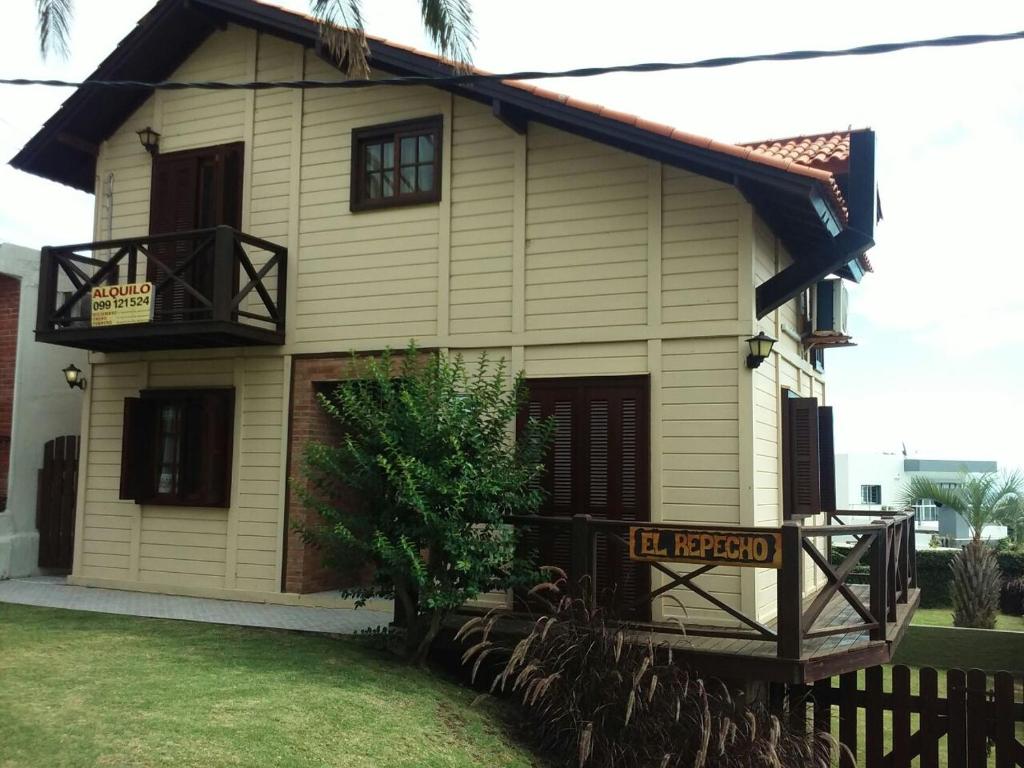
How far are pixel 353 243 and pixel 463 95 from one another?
210 cm

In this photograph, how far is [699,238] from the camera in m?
8.59

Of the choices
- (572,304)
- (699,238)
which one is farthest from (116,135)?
(699,238)

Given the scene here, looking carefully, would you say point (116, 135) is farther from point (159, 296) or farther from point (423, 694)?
point (423, 694)

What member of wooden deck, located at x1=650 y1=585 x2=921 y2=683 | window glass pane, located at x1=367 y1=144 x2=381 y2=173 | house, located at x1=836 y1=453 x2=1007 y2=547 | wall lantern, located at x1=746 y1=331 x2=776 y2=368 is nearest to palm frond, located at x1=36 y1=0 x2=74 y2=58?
window glass pane, located at x1=367 y1=144 x2=381 y2=173

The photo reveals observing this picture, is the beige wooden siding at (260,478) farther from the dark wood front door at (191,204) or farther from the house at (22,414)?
the house at (22,414)

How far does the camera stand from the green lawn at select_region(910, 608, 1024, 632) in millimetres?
15078

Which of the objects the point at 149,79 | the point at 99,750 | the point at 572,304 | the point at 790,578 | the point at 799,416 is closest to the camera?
the point at 99,750

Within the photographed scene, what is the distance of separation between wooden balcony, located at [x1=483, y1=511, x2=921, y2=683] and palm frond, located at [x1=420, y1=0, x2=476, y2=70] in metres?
4.63

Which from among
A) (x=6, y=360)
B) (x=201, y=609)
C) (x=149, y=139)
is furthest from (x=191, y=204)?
(x=201, y=609)

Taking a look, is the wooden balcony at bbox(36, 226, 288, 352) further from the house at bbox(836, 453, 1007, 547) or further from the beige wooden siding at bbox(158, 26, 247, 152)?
the house at bbox(836, 453, 1007, 547)

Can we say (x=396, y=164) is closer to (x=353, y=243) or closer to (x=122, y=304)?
(x=353, y=243)

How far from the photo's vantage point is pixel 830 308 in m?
10.8

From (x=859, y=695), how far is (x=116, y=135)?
11266 mm

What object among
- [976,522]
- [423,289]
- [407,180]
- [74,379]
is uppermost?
[407,180]
